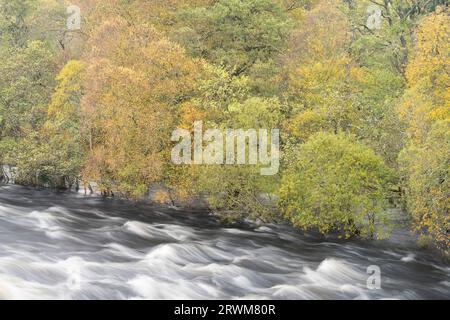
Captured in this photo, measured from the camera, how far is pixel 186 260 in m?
23.6

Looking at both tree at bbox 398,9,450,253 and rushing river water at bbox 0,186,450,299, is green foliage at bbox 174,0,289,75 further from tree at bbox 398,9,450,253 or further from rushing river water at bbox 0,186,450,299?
rushing river water at bbox 0,186,450,299

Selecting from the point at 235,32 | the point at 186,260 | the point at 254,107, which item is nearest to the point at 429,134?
the point at 254,107

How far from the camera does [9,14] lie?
188 feet

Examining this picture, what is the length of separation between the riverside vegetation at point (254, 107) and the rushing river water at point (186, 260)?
180 cm

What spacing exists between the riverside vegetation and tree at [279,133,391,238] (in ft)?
0.26

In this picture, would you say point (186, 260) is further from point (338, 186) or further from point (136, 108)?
point (136, 108)

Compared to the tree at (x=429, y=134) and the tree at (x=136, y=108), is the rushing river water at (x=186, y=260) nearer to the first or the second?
the tree at (x=429, y=134)

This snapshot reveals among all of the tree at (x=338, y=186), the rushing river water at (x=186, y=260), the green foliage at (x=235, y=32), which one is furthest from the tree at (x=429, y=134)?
the green foliage at (x=235, y=32)

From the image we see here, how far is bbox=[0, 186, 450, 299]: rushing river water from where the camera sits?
19609 millimetres

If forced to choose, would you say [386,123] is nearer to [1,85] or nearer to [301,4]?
[301,4]

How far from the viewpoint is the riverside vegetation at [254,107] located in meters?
28.4

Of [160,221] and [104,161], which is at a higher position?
[104,161]
